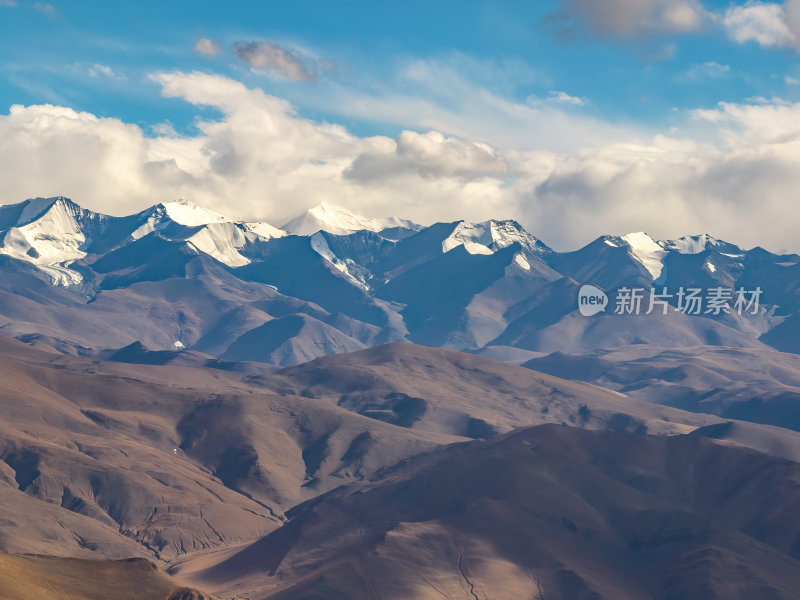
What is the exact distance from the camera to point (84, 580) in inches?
5714

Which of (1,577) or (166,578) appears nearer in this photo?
(1,577)

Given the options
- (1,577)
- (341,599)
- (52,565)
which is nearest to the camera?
(1,577)

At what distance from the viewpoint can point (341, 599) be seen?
199750 millimetres

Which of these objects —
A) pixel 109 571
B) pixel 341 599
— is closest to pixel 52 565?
pixel 109 571

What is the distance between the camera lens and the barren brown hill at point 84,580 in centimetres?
13538

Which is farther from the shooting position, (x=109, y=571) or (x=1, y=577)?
(x=109, y=571)

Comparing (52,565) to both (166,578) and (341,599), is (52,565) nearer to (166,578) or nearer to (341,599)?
(166,578)

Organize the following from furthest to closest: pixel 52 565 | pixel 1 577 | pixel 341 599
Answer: pixel 341 599 < pixel 52 565 < pixel 1 577

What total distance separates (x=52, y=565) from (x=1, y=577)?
13.1 meters

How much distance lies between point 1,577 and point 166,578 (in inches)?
1021

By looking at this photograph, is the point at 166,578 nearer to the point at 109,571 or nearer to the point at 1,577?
the point at 109,571

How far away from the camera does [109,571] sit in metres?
149

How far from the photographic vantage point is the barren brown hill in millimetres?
135375

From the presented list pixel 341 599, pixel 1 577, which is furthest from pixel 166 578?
pixel 341 599
